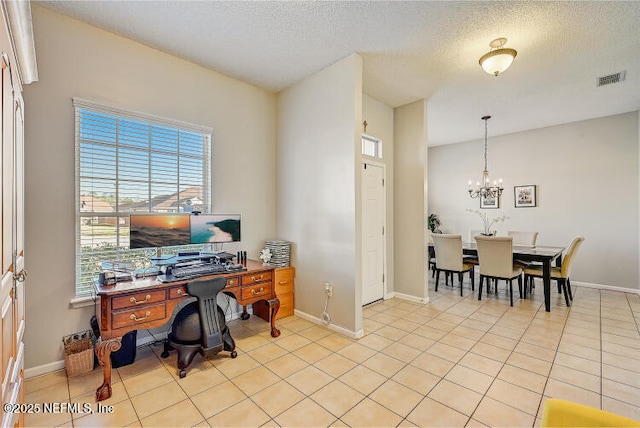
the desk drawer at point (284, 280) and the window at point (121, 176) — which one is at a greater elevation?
the window at point (121, 176)

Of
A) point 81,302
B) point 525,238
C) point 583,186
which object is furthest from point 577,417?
point 583,186

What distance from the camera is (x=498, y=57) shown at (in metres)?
2.73

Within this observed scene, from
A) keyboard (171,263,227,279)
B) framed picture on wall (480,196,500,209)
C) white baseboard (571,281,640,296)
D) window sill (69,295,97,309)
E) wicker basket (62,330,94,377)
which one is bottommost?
white baseboard (571,281,640,296)

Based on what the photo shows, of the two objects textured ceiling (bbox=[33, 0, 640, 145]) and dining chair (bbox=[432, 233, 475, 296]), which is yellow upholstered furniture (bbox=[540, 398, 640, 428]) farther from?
dining chair (bbox=[432, 233, 475, 296])

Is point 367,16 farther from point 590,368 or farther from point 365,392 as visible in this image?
point 590,368

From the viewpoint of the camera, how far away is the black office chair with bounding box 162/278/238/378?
246 cm

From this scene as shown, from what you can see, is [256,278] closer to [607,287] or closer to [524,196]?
[524,196]

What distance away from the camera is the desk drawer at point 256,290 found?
290cm

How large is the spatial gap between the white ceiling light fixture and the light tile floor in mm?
2781

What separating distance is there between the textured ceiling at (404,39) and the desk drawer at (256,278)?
92.6 inches

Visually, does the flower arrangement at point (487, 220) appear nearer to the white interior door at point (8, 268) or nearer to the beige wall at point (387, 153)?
the beige wall at point (387, 153)

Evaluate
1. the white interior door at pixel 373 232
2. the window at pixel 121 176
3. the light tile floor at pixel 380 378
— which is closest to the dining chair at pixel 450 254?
the white interior door at pixel 373 232

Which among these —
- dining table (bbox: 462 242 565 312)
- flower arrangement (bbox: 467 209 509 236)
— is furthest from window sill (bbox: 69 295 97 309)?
flower arrangement (bbox: 467 209 509 236)

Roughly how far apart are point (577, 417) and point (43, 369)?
138 inches
